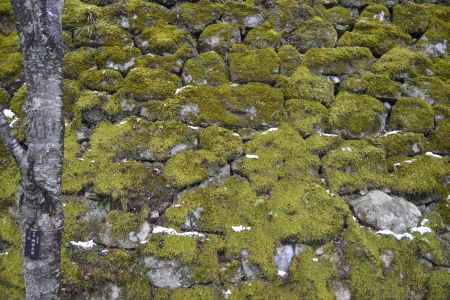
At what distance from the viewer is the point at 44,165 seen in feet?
6.63

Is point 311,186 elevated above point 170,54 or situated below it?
below

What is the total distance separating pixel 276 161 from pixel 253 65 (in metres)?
1.07

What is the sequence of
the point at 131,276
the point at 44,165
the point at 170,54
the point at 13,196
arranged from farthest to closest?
the point at 170,54
the point at 13,196
the point at 131,276
the point at 44,165

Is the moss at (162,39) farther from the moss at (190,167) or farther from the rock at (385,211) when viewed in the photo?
the rock at (385,211)

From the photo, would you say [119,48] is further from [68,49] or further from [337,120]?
[337,120]

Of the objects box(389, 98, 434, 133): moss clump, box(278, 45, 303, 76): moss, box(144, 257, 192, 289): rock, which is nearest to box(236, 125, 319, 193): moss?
box(278, 45, 303, 76): moss

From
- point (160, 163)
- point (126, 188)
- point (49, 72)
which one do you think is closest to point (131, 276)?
point (126, 188)

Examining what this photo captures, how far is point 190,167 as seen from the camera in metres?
3.15

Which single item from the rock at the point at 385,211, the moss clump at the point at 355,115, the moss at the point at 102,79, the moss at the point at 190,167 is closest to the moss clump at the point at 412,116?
the moss clump at the point at 355,115

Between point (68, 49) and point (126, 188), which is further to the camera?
point (68, 49)

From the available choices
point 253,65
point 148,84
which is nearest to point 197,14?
point 253,65

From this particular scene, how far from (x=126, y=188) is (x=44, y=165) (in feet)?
3.28

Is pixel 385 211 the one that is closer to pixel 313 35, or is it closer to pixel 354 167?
pixel 354 167

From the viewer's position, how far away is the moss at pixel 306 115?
3461 millimetres
